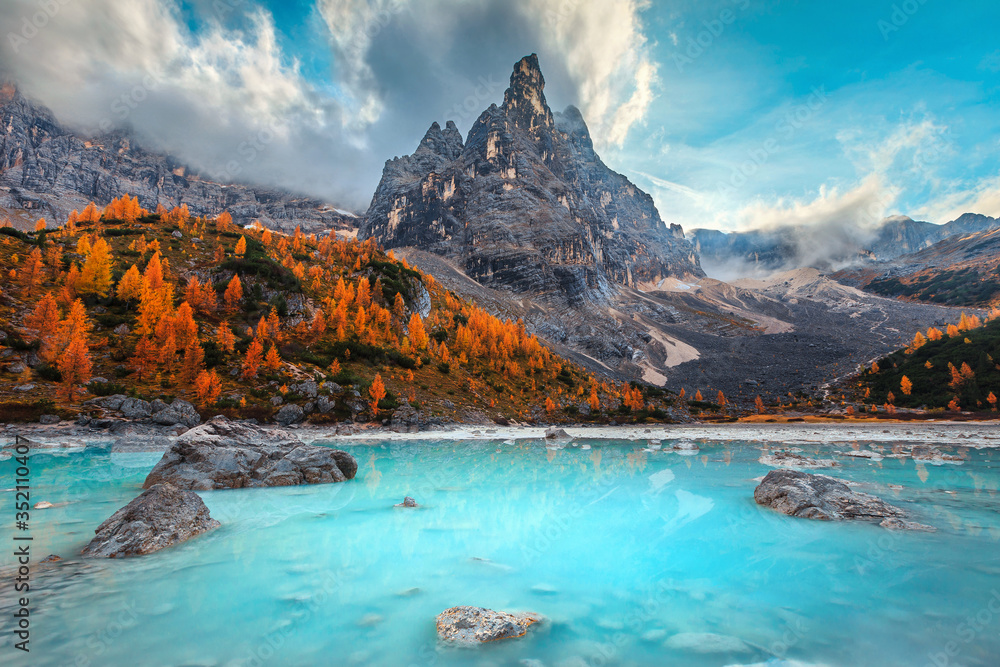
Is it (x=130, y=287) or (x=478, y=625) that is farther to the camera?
(x=130, y=287)

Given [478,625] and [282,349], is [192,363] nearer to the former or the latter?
[282,349]

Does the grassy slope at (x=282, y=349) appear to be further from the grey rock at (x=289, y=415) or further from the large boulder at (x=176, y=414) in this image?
the large boulder at (x=176, y=414)

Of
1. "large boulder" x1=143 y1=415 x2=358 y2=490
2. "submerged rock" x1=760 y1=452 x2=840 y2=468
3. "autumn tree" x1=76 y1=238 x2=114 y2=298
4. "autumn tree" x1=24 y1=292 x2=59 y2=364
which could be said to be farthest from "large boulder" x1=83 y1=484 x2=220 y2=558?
"autumn tree" x1=76 y1=238 x2=114 y2=298

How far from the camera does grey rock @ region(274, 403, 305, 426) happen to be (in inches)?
1955

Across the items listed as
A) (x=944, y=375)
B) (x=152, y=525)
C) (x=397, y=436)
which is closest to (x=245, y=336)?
(x=397, y=436)

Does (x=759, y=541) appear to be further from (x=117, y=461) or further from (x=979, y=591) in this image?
(x=117, y=461)

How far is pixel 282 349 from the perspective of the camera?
64.4 m

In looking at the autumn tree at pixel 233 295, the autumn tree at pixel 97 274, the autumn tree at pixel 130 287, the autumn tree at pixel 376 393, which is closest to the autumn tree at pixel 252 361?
the autumn tree at pixel 233 295

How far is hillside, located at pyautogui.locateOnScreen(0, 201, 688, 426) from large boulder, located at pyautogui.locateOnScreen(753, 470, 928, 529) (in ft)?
170

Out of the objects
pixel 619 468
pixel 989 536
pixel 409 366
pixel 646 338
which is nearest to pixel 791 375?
pixel 646 338

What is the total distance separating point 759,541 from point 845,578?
283 centimetres

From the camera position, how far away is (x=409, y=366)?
Answer: 76.1 meters

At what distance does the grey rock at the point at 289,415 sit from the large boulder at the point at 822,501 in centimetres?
5073

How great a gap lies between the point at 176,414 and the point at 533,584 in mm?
48617
